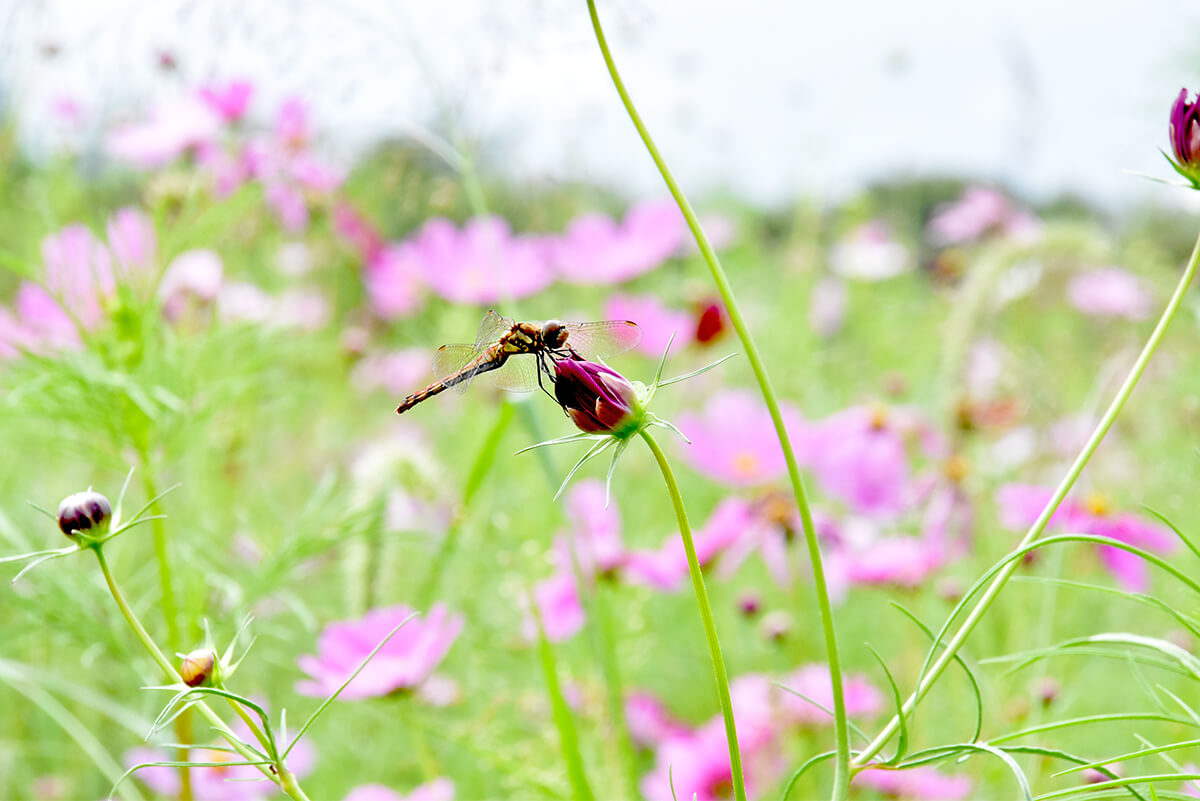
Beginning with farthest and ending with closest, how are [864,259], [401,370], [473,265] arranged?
[864,259] → [401,370] → [473,265]

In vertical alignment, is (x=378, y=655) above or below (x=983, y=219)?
below

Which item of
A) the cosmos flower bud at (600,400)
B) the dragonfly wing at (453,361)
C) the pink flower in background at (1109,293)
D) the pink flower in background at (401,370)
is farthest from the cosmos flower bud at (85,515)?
the pink flower in background at (1109,293)

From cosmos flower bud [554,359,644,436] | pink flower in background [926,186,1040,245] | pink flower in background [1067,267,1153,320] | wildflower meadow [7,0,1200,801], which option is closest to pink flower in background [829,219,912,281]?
pink flower in background [926,186,1040,245]

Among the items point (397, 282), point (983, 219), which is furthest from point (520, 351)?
point (983, 219)

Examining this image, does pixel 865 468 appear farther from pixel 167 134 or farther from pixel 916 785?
pixel 167 134

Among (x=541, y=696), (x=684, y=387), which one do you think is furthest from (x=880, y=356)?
(x=541, y=696)

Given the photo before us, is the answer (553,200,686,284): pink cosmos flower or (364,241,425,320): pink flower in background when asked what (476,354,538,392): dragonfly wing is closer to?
(553,200,686,284): pink cosmos flower

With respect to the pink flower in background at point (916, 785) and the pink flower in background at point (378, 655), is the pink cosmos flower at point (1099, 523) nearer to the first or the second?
the pink flower in background at point (916, 785)
